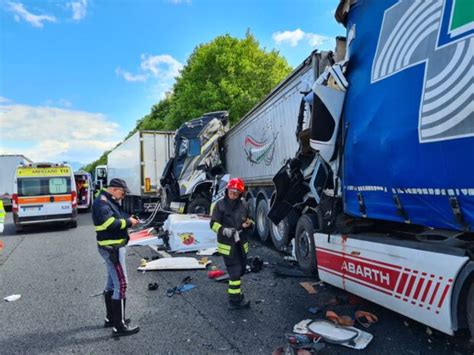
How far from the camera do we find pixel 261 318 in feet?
13.6

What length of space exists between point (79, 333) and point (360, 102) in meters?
3.75

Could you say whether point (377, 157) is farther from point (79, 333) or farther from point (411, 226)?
point (79, 333)

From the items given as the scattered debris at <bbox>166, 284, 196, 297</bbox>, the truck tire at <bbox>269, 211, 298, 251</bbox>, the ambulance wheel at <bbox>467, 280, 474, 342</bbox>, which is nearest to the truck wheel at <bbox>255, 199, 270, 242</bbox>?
the truck tire at <bbox>269, 211, 298, 251</bbox>

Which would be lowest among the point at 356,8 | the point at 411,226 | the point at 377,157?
the point at 411,226

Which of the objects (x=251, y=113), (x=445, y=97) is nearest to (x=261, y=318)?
(x=445, y=97)

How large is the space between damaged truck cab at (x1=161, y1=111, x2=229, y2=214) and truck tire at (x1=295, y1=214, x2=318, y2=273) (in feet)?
18.4

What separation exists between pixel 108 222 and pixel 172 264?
292 cm

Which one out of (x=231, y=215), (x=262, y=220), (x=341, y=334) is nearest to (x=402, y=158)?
(x=341, y=334)

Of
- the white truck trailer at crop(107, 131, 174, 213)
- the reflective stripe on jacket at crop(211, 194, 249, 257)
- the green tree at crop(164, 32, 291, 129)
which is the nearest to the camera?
the reflective stripe on jacket at crop(211, 194, 249, 257)

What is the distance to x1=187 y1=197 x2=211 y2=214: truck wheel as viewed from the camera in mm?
11070

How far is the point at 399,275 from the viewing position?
3316mm

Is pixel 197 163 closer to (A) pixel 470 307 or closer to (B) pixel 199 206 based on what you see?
(B) pixel 199 206

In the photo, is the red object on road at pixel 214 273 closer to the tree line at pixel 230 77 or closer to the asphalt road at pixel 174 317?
the asphalt road at pixel 174 317

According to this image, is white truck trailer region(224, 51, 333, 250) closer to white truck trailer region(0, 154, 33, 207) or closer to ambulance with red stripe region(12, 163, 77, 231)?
ambulance with red stripe region(12, 163, 77, 231)
